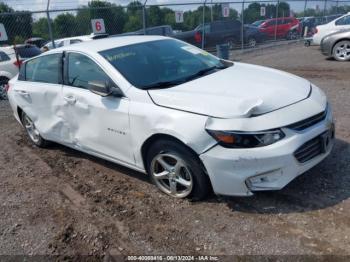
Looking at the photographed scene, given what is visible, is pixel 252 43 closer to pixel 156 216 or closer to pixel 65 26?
pixel 65 26

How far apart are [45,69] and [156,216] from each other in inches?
110

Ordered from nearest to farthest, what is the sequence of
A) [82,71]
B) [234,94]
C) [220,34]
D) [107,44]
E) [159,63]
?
1. [234,94]
2. [159,63]
3. [82,71]
4. [107,44]
5. [220,34]

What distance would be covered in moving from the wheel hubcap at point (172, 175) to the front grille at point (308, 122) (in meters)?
1.06

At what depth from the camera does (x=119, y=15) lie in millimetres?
14398

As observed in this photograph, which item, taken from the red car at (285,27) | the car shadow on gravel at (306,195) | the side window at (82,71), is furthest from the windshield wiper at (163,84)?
the red car at (285,27)

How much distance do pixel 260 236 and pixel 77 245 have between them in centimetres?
162

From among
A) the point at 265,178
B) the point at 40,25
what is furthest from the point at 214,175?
the point at 40,25

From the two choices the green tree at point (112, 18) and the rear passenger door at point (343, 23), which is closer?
the rear passenger door at point (343, 23)

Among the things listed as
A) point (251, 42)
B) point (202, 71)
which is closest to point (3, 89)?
point (202, 71)

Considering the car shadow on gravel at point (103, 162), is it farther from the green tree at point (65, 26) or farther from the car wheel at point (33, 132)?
the green tree at point (65, 26)

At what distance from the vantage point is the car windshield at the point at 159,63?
3969 millimetres

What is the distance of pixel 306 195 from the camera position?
361 centimetres

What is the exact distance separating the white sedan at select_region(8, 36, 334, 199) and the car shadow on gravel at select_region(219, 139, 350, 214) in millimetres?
309

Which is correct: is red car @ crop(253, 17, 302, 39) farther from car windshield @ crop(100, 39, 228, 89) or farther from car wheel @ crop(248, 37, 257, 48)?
car windshield @ crop(100, 39, 228, 89)
